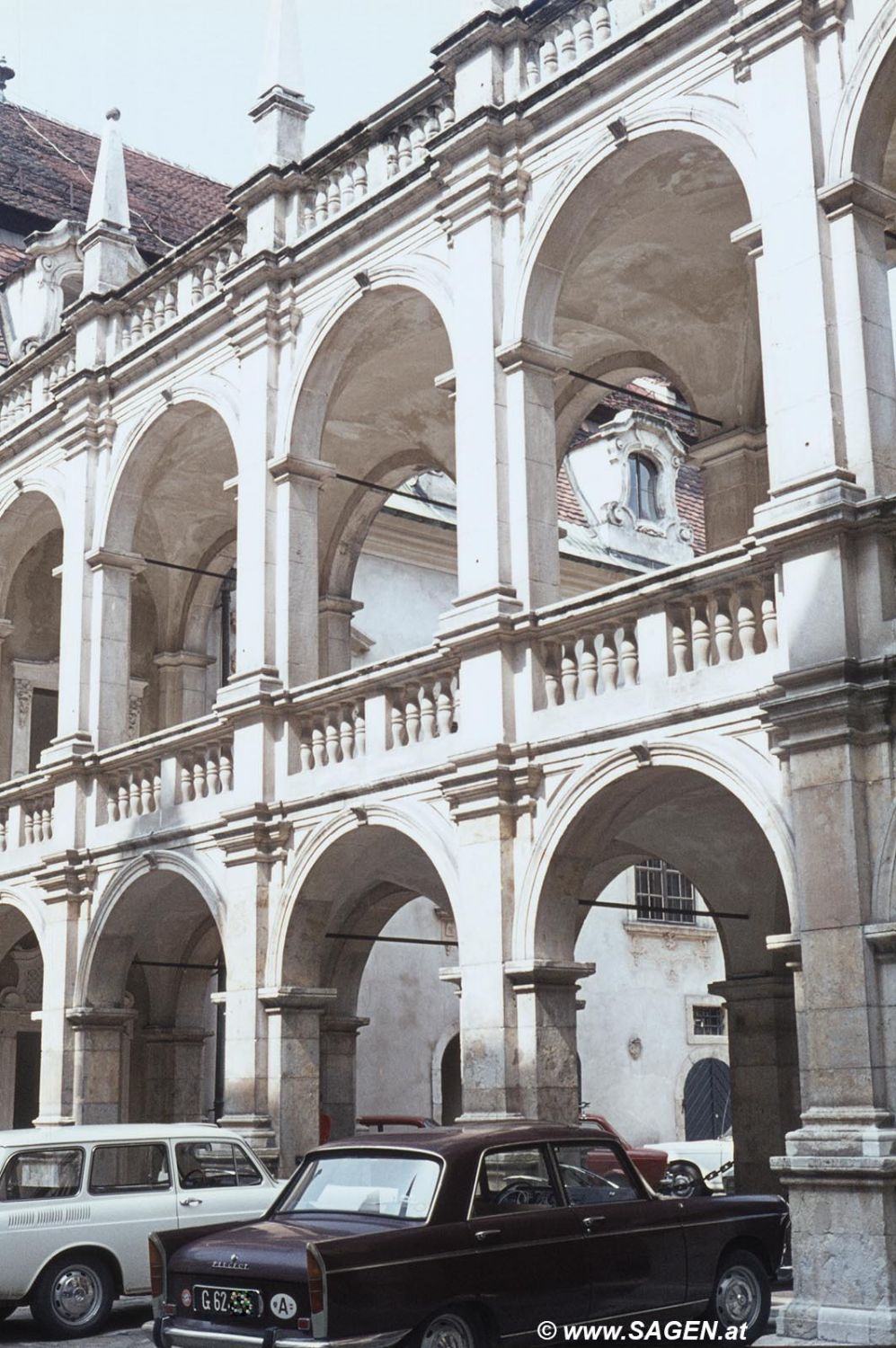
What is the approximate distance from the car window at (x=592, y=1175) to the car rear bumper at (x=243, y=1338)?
4.96ft

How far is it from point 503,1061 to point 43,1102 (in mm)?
7689

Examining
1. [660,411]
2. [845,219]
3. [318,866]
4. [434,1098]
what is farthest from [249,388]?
[660,411]

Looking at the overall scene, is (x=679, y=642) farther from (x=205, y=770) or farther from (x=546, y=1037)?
(x=205, y=770)

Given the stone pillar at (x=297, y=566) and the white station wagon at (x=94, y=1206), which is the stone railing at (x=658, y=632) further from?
the white station wagon at (x=94, y=1206)

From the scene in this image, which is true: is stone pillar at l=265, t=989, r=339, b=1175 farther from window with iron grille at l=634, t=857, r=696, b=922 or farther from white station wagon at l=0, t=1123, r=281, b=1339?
window with iron grille at l=634, t=857, r=696, b=922

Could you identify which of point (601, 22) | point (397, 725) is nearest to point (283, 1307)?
point (397, 725)

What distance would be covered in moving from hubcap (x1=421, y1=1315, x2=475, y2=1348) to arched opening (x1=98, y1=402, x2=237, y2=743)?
12.1 metres

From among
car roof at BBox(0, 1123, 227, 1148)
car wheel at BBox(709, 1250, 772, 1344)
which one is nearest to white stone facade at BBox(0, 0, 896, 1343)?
car wheel at BBox(709, 1250, 772, 1344)

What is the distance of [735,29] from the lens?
13375 millimetres

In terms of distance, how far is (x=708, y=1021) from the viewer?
31.2 meters

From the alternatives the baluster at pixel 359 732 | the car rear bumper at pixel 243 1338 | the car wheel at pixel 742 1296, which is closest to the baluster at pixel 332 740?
the baluster at pixel 359 732

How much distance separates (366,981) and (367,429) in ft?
28.7

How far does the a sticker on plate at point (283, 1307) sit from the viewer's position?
28.1 ft

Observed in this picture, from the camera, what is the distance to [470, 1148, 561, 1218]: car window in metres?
9.30
